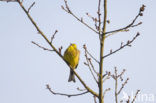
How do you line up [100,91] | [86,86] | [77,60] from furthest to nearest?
[77,60] < [86,86] < [100,91]

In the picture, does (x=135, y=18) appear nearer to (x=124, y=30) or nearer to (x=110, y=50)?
(x=124, y=30)

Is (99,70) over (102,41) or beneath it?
beneath

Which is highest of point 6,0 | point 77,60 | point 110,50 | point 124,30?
point 77,60

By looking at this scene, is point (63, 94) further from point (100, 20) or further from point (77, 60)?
point (77, 60)

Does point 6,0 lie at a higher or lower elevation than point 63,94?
higher

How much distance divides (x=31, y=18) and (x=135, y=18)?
1.44 metres

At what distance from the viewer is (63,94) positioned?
4.14m

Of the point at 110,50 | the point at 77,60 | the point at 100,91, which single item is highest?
the point at 77,60

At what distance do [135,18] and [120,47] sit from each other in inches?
17.9

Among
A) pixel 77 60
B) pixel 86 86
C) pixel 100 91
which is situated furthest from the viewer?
pixel 77 60

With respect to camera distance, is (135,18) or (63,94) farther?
(63,94)

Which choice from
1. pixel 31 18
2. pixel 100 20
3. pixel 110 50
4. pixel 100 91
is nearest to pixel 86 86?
pixel 100 91

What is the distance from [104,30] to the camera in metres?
3.85

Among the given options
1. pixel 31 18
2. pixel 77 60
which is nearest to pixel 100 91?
pixel 31 18
